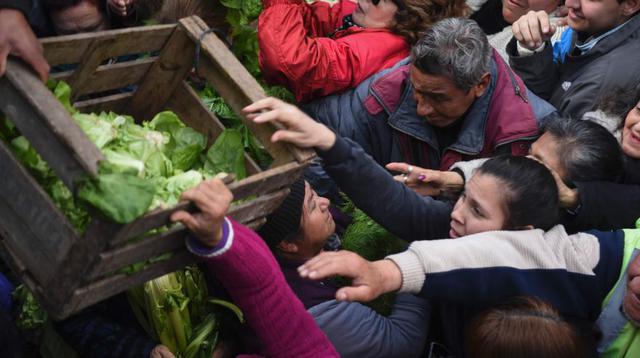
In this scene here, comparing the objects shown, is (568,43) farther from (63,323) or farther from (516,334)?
(63,323)

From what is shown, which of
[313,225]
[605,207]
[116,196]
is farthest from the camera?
[605,207]

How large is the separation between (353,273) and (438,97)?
140 centimetres

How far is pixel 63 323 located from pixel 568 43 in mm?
3034

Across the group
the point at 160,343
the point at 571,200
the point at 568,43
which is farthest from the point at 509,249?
the point at 568,43

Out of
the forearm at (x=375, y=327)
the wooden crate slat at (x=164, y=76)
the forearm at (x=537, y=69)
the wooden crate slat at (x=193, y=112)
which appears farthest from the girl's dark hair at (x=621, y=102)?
the wooden crate slat at (x=164, y=76)

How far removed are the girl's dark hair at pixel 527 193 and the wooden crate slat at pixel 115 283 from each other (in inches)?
45.8

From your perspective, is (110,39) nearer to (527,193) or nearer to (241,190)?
(241,190)

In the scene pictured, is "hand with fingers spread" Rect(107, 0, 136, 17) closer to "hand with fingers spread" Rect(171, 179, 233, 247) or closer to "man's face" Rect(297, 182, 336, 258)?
"man's face" Rect(297, 182, 336, 258)

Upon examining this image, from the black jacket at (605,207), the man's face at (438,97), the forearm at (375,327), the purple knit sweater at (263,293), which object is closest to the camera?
the purple knit sweater at (263,293)

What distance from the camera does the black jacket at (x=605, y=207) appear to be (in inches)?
109

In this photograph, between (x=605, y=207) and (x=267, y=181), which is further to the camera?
(x=605, y=207)

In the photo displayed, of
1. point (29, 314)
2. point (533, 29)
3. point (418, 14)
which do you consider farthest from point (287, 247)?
point (533, 29)

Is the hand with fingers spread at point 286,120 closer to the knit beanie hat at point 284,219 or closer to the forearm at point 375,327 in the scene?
the knit beanie hat at point 284,219

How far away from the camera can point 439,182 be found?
3.00 metres
